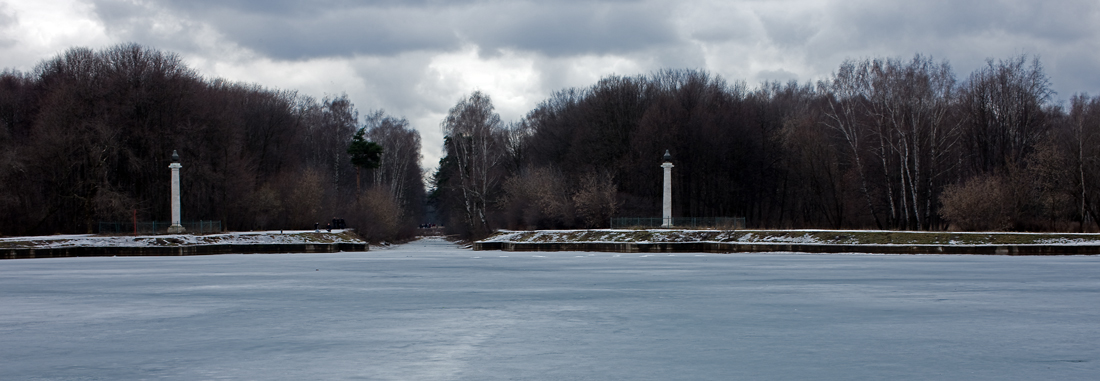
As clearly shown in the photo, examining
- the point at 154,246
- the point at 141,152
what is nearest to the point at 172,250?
the point at 154,246

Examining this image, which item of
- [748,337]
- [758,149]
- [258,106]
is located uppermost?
[258,106]

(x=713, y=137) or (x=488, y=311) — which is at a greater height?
(x=713, y=137)

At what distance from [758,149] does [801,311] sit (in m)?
56.4

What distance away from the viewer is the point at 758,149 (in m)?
68.2

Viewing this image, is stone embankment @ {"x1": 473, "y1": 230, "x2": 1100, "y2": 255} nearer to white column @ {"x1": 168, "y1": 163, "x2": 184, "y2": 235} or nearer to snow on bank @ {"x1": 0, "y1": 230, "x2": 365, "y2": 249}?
snow on bank @ {"x1": 0, "y1": 230, "x2": 365, "y2": 249}

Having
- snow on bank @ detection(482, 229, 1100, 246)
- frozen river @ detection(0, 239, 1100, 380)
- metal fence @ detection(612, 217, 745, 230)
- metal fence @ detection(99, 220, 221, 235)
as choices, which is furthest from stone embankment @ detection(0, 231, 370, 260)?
frozen river @ detection(0, 239, 1100, 380)

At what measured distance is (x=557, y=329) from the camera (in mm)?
11438

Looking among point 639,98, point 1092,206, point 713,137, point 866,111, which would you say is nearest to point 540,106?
point 639,98

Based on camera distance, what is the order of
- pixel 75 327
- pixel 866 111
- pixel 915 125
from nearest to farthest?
1. pixel 75 327
2. pixel 915 125
3. pixel 866 111

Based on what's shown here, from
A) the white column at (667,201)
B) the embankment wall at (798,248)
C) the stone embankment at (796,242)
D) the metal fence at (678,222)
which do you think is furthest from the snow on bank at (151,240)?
the white column at (667,201)

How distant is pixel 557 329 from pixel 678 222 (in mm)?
44427

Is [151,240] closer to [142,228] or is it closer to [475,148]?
[142,228]

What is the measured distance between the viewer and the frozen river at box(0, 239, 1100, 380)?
847 cm

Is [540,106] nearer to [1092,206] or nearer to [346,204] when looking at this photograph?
[346,204]
